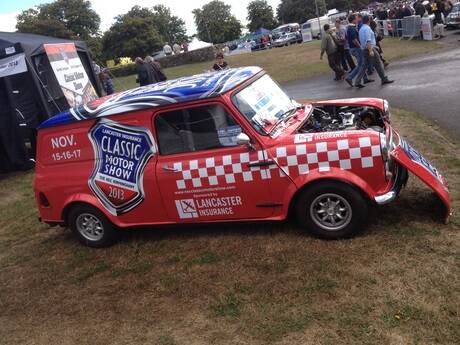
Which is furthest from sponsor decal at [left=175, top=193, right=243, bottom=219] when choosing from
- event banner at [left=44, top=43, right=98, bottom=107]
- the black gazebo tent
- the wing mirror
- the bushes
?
the bushes

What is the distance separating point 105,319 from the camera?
429 centimetres

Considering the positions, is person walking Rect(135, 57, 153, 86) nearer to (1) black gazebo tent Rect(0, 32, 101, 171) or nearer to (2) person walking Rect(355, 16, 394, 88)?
(1) black gazebo tent Rect(0, 32, 101, 171)

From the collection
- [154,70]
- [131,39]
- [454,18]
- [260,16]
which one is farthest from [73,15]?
[154,70]

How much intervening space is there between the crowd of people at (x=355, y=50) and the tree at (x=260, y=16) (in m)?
93.6

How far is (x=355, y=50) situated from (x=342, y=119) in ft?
29.8

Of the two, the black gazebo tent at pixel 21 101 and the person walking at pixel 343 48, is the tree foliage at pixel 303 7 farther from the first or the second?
the black gazebo tent at pixel 21 101

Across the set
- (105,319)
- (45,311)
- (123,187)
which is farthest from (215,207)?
(45,311)

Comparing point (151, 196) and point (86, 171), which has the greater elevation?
point (86, 171)

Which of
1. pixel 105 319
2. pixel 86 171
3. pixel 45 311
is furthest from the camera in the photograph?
pixel 86 171

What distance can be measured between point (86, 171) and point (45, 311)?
5.31 feet

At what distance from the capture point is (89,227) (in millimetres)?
5852

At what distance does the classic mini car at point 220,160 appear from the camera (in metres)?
4.54

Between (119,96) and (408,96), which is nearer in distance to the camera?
(119,96)

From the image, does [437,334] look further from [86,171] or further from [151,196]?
[86,171]
